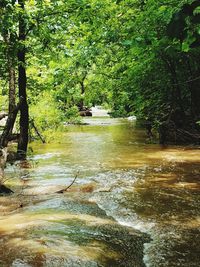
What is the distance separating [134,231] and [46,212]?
5.70 feet

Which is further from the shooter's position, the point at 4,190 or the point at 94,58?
the point at 94,58

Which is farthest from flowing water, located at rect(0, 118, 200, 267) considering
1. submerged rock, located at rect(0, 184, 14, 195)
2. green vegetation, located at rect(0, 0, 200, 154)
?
green vegetation, located at rect(0, 0, 200, 154)

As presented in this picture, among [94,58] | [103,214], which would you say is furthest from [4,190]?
[94,58]

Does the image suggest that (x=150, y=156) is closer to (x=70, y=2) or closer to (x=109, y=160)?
(x=109, y=160)

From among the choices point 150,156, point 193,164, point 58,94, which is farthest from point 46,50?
point 58,94

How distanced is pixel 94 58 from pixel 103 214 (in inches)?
509

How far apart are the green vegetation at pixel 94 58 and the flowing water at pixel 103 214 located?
197 centimetres

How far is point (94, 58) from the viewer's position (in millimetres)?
18938

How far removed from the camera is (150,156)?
14.0 m

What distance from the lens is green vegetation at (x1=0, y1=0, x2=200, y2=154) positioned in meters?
11.3

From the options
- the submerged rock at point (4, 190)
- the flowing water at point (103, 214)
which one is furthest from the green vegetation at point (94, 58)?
the flowing water at point (103, 214)

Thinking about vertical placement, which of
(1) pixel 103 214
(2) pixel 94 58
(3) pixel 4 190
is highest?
(2) pixel 94 58

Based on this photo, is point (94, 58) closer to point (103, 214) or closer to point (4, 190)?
point (4, 190)

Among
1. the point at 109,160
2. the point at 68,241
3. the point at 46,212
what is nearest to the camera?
the point at 68,241
